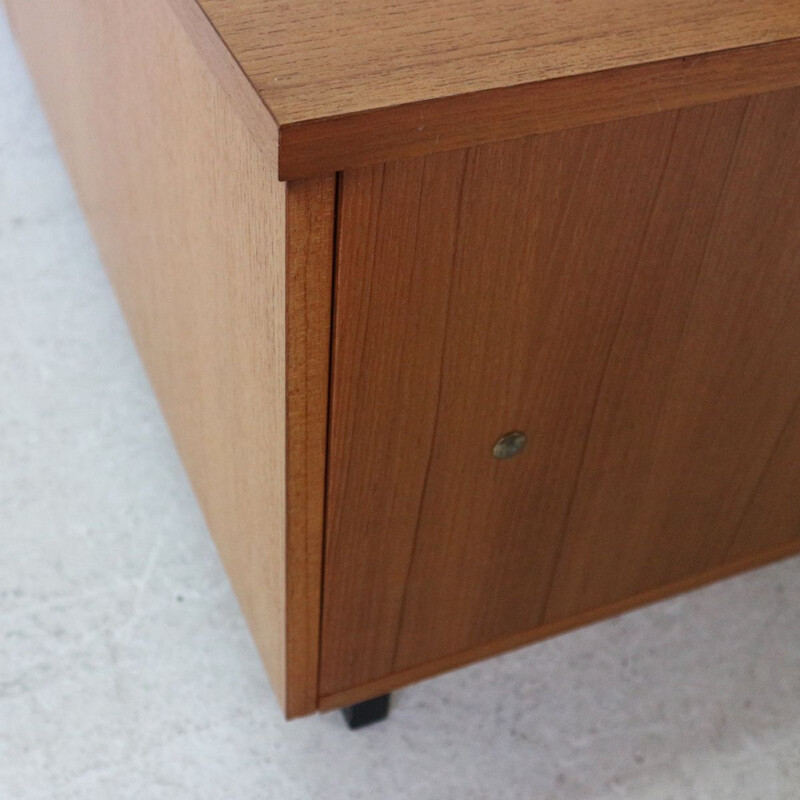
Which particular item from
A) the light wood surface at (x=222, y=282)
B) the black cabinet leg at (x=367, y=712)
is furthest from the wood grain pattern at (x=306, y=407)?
the black cabinet leg at (x=367, y=712)

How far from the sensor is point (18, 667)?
3.14ft

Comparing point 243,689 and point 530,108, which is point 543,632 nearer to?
point 243,689

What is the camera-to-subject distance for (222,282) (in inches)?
27.2

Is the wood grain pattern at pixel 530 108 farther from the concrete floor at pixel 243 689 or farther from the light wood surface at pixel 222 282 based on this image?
the concrete floor at pixel 243 689

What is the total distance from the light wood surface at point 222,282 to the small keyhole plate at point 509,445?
128mm

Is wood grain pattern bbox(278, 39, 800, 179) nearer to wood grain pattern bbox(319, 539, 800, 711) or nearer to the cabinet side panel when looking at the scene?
the cabinet side panel

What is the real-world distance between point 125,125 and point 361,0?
1.17 feet

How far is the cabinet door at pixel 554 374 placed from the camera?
578 mm

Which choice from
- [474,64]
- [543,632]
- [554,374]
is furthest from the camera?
[543,632]

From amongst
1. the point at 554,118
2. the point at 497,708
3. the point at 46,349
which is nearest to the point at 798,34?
the point at 554,118

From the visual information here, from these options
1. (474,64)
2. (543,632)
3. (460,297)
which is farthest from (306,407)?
(543,632)

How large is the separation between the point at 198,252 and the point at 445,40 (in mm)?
264

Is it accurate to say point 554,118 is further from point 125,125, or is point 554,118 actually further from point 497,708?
point 497,708

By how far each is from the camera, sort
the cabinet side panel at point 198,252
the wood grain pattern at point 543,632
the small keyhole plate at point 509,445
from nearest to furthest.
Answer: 1. the cabinet side panel at point 198,252
2. the small keyhole plate at point 509,445
3. the wood grain pattern at point 543,632
